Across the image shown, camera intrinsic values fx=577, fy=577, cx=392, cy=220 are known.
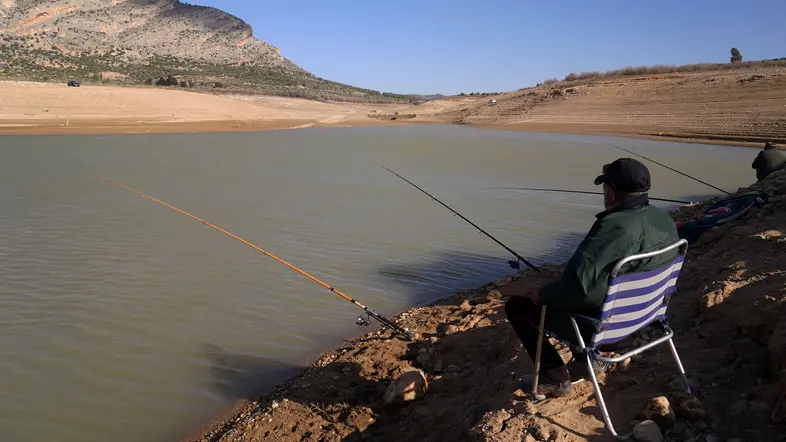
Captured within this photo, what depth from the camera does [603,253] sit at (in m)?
2.59

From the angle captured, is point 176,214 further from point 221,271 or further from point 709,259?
point 709,259

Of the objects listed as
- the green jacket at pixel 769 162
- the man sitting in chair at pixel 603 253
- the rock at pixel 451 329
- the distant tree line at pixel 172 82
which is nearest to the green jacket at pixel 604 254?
the man sitting in chair at pixel 603 253

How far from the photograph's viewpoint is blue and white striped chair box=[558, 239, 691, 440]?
258 cm

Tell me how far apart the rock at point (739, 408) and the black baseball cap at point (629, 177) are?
1065mm

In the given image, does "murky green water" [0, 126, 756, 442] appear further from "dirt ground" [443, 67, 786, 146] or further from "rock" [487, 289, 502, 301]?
"dirt ground" [443, 67, 786, 146]

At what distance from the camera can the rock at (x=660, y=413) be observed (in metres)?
2.61

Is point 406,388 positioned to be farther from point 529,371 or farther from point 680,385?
point 680,385

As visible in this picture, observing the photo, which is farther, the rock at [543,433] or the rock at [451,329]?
the rock at [451,329]

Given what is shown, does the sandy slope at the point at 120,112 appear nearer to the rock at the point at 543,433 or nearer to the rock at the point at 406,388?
the rock at the point at 406,388

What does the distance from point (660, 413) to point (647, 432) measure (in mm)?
131

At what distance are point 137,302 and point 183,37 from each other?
3183 inches

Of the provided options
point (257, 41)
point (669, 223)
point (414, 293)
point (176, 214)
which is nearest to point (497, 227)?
point (414, 293)

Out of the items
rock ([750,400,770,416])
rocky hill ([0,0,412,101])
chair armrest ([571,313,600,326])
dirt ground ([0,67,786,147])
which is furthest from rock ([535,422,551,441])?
rocky hill ([0,0,412,101])

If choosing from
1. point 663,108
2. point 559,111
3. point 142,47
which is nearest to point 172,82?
point 142,47
